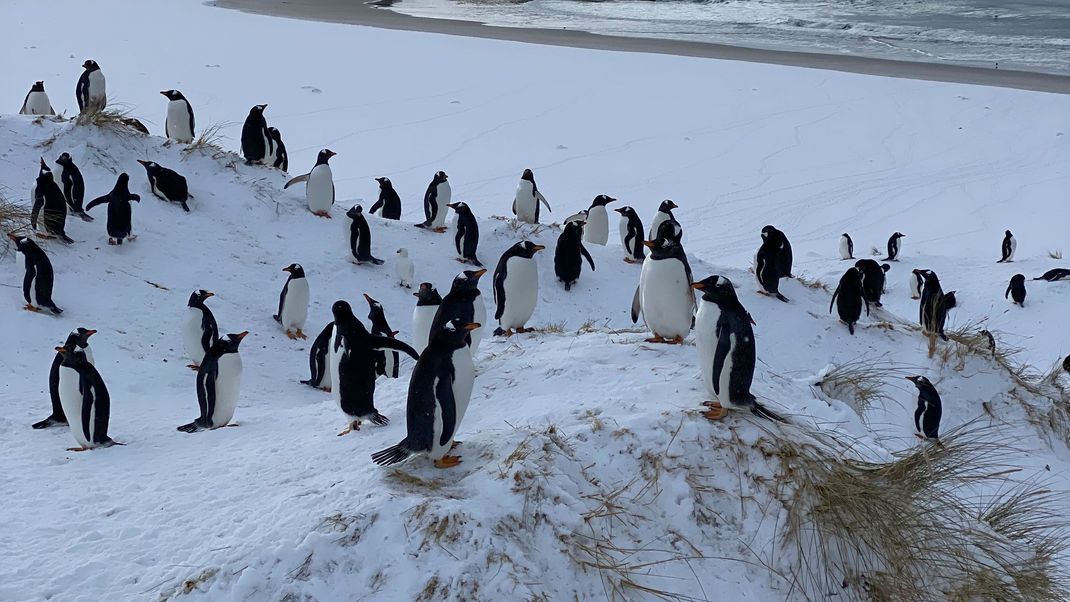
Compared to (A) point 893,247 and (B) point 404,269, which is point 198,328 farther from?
(A) point 893,247

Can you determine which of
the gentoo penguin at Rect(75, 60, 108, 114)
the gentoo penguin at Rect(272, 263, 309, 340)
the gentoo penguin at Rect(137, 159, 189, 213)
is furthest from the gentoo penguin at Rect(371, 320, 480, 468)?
the gentoo penguin at Rect(75, 60, 108, 114)

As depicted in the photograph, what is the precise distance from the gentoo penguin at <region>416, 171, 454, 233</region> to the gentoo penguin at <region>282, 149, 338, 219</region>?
1273mm

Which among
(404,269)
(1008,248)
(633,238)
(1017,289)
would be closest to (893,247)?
(1008,248)

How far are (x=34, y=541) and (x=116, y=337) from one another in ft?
13.4

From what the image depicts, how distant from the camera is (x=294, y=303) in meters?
8.95

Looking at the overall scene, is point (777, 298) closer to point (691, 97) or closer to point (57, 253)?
point (57, 253)

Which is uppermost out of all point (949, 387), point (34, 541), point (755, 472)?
point (755, 472)

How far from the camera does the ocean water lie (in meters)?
34.4

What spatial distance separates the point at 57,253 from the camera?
8.91 metres

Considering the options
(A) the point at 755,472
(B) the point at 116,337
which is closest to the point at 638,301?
(A) the point at 755,472

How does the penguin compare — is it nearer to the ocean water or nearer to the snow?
the snow

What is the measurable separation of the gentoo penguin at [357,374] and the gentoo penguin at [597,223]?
7.69 metres

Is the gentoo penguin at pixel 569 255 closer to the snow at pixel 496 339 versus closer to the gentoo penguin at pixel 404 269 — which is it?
the snow at pixel 496 339

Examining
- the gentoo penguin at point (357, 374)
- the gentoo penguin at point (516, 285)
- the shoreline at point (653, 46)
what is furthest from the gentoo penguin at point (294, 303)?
the shoreline at point (653, 46)
